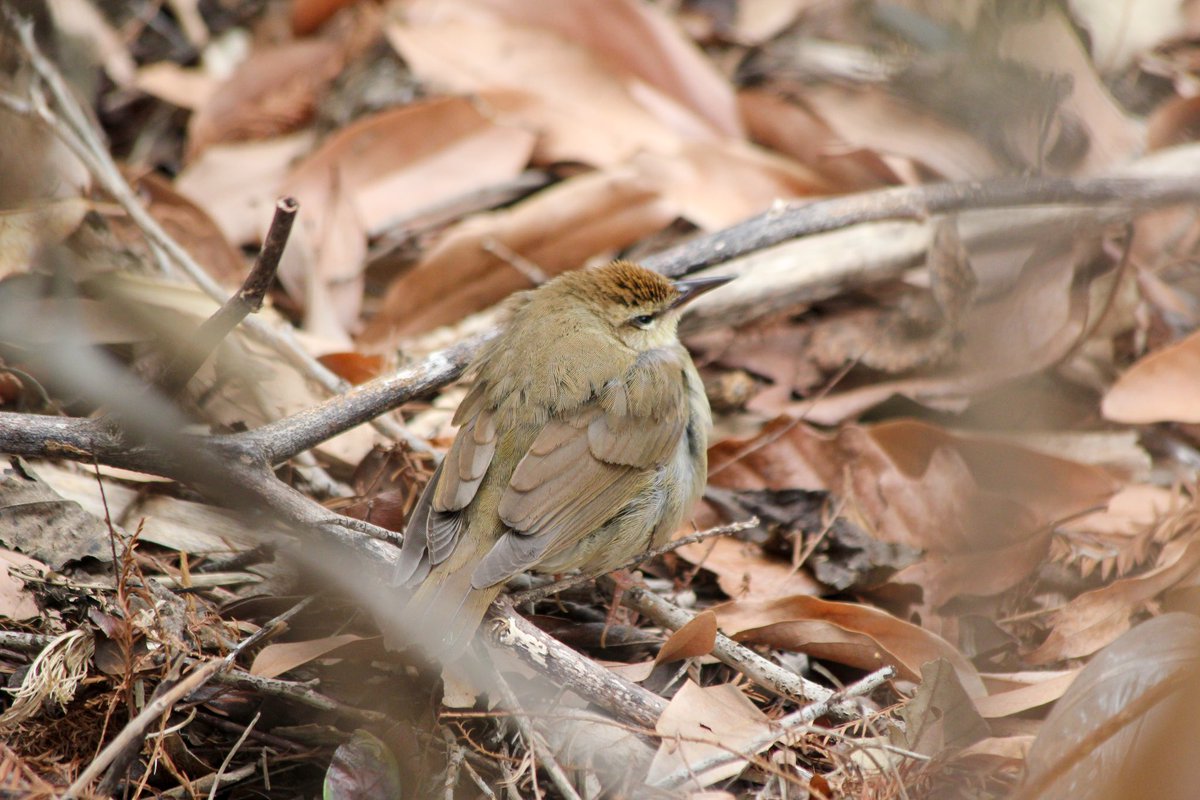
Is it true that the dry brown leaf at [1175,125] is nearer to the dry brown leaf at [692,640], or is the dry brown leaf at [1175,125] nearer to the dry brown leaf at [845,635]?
the dry brown leaf at [845,635]

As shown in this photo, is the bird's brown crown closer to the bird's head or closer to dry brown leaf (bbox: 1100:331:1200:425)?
the bird's head

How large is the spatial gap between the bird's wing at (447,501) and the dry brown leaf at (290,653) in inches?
10.7

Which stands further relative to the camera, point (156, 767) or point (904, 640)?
point (904, 640)

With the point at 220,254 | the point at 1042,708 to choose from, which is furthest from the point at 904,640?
the point at 220,254

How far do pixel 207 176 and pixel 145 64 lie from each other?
1230mm

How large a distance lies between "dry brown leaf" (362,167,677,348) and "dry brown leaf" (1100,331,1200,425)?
2016 mm

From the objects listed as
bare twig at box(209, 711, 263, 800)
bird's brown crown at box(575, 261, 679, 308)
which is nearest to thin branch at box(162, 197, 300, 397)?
bare twig at box(209, 711, 263, 800)

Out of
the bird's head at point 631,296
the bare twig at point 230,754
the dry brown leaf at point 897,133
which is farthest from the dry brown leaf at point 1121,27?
the bare twig at point 230,754

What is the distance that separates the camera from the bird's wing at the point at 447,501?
10.2 feet

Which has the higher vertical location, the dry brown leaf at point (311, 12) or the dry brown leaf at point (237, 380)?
the dry brown leaf at point (311, 12)

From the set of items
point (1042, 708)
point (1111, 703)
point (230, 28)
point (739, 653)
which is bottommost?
point (1042, 708)

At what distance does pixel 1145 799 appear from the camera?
1.73 metres

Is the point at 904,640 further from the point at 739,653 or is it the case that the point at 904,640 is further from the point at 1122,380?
the point at 1122,380

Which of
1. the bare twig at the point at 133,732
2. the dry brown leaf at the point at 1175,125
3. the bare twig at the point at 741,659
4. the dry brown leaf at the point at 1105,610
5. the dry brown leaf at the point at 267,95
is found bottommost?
the dry brown leaf at the point at 1105,610
